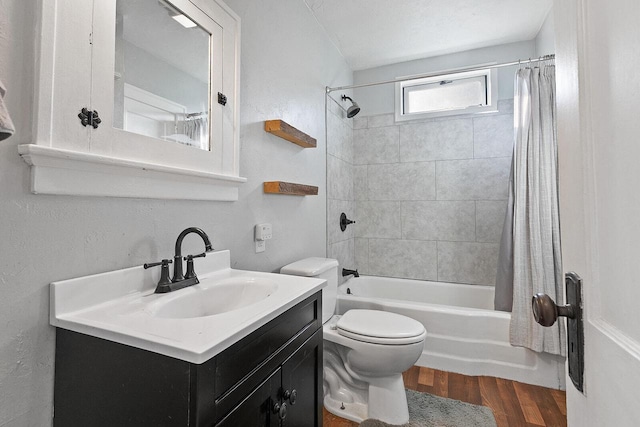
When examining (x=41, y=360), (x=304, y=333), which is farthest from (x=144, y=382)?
(x=304, y=333)

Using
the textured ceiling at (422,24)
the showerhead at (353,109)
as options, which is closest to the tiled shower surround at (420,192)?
the showerhead at (353,109)

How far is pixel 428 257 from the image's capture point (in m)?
2.88

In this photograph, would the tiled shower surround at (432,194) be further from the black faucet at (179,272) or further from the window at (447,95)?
the black faucet at (179,272)

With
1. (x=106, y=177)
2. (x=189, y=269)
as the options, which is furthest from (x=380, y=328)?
(x=106, y=177)

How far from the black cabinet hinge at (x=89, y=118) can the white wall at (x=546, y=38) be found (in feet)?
8.67

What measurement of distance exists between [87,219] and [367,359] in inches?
53.0

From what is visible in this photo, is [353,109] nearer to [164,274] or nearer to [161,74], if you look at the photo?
[161,74]

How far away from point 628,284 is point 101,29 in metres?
1.29

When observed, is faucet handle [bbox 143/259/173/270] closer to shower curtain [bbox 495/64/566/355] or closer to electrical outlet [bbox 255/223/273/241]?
electrical outlet [bbox 255/223/273/241]

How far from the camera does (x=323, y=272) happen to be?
1816mm

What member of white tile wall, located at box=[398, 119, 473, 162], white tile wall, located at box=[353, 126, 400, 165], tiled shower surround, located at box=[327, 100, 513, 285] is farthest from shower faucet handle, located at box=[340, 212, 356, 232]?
white tile wall, located at box=[398, 119, 473, 162]

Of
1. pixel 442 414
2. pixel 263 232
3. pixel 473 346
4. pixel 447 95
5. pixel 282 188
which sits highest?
pixel 447 95

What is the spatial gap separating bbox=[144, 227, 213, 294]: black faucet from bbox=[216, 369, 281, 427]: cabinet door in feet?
1.47

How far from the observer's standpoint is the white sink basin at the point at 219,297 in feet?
3.33
